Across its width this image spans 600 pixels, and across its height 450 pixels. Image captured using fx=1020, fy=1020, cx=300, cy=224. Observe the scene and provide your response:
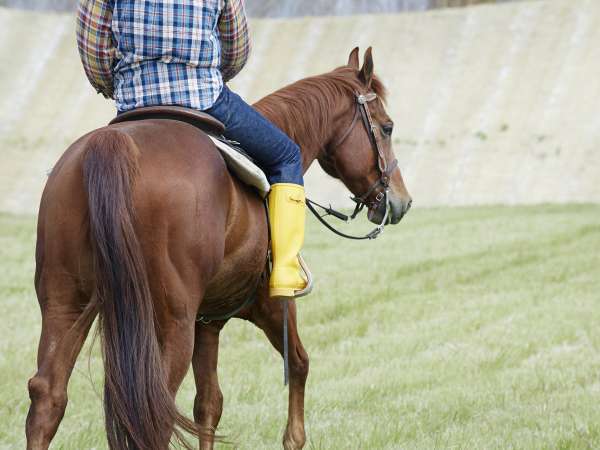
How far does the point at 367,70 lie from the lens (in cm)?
601

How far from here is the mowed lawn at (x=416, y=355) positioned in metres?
6.64

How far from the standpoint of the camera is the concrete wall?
98.1 feet

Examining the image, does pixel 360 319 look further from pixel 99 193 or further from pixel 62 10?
pixel 62 10

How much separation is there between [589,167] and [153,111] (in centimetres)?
2577

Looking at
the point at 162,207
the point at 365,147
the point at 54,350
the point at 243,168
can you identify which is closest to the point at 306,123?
the point at 365,147

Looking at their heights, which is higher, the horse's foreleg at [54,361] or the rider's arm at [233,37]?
the rider's arm at [233,37]

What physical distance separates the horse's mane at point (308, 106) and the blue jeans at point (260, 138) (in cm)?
40

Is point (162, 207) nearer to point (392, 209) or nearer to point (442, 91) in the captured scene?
point (392, 209)

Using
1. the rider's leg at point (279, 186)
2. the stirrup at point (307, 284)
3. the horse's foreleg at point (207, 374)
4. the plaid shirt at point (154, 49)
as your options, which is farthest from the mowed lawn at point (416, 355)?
the plaid shirt at point (154, 49)

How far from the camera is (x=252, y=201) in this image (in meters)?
5.01

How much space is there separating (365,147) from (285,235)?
112 cm

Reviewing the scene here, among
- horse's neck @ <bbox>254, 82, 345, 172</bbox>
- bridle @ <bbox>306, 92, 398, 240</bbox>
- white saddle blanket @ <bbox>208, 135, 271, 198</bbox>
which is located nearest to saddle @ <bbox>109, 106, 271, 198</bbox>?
white saddle blanket @ <bbox>208, 135, 271, 198</bbox>

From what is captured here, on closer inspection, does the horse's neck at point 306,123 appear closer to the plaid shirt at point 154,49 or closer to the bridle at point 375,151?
the bridle at point 375,151

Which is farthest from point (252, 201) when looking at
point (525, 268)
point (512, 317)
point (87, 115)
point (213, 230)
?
point (87, 115)
